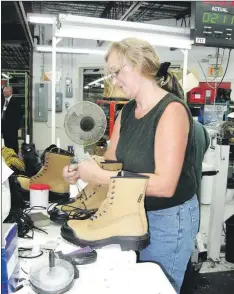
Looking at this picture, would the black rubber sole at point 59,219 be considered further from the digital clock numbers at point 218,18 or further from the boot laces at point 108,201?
the digital clock numbers at point 218,18

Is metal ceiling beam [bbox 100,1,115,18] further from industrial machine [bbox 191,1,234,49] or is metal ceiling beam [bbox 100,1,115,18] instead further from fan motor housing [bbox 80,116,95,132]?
fan motor housing [bbox 80,116,95,132]

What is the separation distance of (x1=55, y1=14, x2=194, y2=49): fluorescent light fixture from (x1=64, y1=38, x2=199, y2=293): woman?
1.09 m

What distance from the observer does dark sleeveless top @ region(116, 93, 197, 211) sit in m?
1.20

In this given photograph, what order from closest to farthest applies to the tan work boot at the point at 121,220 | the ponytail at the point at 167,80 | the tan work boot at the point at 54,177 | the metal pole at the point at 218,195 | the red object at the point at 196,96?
the tan work boot at the point at 121,220 → the ponytail at the point at 167,80 → the tan work boot at the point at 54,177 → the metal pole at the point at 218,195 → the red object at the point at 196,96

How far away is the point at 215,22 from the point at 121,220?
103 inches

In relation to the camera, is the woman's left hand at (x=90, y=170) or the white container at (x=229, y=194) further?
the white container at (x=229, y=194)

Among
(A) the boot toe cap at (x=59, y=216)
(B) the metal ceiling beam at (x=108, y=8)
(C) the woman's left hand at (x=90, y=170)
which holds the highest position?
(B) the metal ceiling beam at (x=108, y=8)

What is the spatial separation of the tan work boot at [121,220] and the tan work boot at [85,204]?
0.67 feet

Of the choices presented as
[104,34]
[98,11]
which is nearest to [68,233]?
[104,34]

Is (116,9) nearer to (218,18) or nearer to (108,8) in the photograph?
(108,8)

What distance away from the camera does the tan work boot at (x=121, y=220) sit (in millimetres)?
1066

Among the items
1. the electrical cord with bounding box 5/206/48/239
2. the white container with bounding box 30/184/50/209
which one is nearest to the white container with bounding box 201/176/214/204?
the white container with bounding box 30/184/50/209

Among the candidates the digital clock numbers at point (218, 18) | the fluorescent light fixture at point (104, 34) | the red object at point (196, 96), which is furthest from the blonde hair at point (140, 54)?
the red object at point (196, 96)

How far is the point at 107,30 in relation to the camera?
233cm
